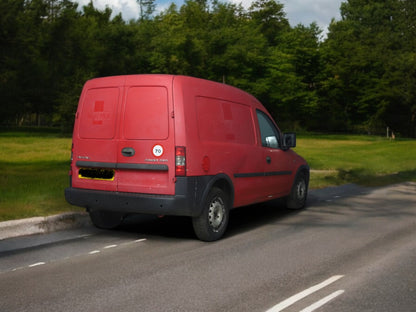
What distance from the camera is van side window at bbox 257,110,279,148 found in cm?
921

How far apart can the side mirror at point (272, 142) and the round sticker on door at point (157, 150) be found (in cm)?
259

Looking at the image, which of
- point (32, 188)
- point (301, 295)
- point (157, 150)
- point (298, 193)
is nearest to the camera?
point (301, 295)

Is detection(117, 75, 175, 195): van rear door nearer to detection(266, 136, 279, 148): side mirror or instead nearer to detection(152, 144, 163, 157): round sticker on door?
detection(152, 144, 163, 157): round sticker on door

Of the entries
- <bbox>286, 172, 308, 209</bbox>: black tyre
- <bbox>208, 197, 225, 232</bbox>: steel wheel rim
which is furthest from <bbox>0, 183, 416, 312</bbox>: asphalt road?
<bbox>286, 172, 308, 209</bbox>: black tyre

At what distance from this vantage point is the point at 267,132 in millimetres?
9406

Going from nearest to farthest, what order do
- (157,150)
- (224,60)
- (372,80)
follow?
1. (157,150)
2. (224,60)
3. (372,80)

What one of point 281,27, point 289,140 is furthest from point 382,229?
point 281,27

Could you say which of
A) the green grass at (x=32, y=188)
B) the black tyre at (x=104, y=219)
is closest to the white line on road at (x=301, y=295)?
the black tyre at (x=104, y=219)

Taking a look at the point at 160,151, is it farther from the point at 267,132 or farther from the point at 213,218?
the point at 267,132

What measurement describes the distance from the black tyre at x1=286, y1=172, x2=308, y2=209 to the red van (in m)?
2.20

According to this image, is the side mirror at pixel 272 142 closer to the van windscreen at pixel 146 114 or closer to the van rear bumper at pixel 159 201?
the van rear bumper at pixel 159 201

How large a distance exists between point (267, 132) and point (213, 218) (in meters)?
2.29

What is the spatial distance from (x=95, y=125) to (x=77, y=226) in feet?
5.37

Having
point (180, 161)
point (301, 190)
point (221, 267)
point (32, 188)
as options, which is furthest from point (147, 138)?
point (32, 188)
